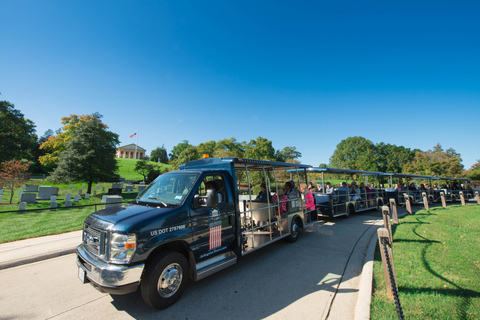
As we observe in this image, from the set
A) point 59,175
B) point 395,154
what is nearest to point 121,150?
point 59,175

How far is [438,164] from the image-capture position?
37.8 m

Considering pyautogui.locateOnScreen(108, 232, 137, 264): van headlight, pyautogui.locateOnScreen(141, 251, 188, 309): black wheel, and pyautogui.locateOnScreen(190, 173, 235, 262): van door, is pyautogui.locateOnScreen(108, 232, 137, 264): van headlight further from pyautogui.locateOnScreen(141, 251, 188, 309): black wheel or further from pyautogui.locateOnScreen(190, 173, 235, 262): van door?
pyautogui.locateOnScreen(190, 173, 235, 262): van door

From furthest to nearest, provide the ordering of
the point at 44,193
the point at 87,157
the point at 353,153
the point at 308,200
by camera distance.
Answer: the point at 353,153
the point at 87,157
the point at 44,193
the point at 308,200

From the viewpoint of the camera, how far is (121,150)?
339ft

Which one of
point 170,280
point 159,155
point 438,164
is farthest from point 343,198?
point 159,155

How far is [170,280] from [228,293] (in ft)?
3.62

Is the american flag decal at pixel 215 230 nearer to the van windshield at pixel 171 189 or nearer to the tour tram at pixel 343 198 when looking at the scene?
the van windshield at pixel 171 189

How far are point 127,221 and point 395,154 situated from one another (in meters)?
107

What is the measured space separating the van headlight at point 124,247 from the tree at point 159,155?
379 feet

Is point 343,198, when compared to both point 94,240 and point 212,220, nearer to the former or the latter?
point 212,220

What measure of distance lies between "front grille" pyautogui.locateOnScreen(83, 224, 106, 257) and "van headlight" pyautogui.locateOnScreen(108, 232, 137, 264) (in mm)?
284

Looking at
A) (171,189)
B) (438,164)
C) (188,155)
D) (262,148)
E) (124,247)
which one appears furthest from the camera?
(262,148)

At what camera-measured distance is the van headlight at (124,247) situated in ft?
9.73

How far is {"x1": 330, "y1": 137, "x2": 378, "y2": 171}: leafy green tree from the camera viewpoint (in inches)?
3000
